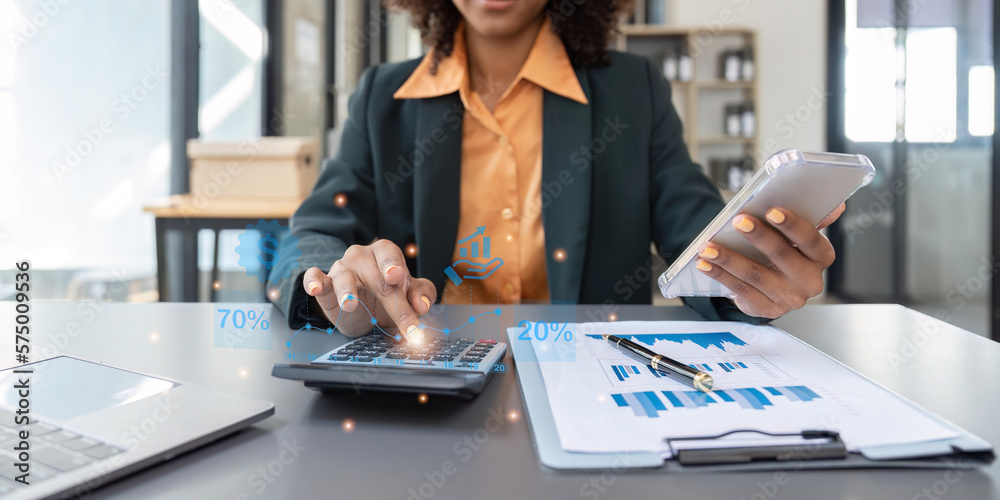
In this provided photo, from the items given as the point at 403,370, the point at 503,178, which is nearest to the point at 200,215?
the point at 503,178

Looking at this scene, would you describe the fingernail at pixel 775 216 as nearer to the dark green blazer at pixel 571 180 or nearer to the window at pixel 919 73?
the dark green blazer at pixel 571 180

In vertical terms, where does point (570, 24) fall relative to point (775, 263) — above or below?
above

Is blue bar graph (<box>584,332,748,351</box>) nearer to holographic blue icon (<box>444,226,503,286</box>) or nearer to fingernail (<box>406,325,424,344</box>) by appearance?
fingernail (<box>406,325,424,344</box>)

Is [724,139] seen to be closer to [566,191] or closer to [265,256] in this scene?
[566,191]

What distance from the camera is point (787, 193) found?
0.52 meters

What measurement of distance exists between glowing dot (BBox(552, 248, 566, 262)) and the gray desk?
454 millimetres

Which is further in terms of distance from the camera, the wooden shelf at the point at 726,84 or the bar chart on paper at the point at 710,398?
the wooden shelf at the point at 726,84

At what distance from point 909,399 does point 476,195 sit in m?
0.76

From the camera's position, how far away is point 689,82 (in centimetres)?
424

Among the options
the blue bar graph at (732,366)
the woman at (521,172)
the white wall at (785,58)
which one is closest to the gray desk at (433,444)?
the blue bar graph at (732,366)

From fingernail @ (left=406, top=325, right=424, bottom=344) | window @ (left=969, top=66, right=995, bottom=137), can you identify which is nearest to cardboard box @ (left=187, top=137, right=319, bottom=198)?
fingernail @ (left=406, top=325, right=424, bottom=344)

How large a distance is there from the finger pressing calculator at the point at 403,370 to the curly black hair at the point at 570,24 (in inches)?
29.4

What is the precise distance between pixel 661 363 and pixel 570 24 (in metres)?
0.86

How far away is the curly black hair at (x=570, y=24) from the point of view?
1158mm
